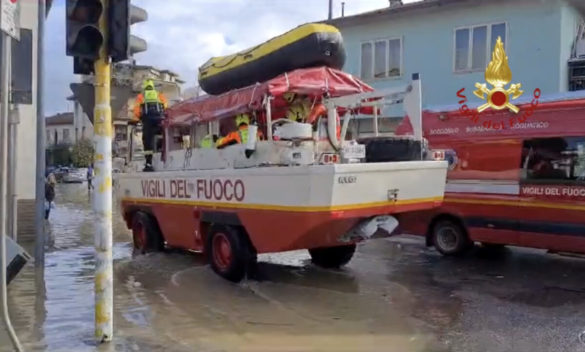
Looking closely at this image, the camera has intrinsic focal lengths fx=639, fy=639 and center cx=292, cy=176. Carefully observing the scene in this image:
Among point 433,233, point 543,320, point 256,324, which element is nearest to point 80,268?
point 256,324

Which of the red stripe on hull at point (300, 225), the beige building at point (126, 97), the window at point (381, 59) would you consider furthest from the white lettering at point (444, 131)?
the window at point (381, 59)

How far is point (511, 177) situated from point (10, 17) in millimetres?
7788

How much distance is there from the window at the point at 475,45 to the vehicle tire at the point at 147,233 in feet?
37.2

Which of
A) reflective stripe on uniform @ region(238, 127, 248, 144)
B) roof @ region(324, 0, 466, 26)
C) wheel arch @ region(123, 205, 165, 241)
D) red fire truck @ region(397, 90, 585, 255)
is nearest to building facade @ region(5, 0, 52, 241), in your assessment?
wheel arch @ region(123, 205, 165, 241)

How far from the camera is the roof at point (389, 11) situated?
18.8 m

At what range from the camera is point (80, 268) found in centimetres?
989

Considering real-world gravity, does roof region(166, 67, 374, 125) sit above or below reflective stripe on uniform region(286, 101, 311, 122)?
above

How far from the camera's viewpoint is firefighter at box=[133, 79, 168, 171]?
11102 millimetres

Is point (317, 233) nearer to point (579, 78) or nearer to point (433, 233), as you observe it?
point (433, 233)

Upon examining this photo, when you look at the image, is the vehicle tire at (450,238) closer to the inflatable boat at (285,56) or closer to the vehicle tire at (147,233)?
the inflatable boat at (285,56)

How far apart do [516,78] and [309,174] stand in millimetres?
12395

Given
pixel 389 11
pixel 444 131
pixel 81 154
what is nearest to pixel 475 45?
pixel 389 11

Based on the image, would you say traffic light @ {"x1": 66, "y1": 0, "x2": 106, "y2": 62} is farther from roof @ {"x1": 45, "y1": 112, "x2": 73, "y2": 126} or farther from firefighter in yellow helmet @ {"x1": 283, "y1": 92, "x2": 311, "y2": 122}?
roof @ {"x1": 45, "y1": 112, "x2": 73, "y2": 126}

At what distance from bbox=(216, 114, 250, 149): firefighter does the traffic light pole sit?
9.64 feet
